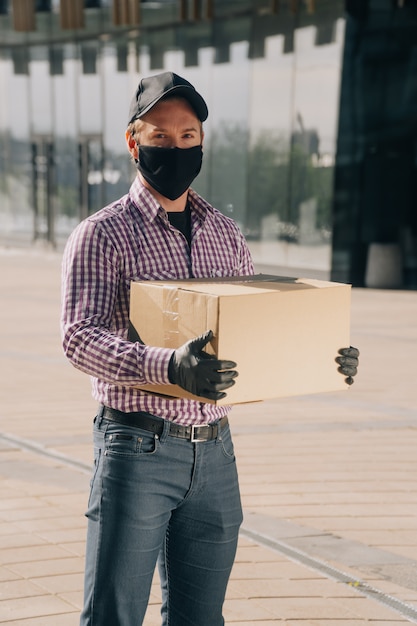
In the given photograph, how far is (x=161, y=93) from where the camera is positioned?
8.48ft

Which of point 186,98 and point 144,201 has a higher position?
point 186,98

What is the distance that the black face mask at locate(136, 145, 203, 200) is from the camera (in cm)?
269

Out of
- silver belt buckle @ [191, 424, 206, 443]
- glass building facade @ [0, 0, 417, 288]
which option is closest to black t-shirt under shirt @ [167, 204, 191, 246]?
silver belt buckle @ [191, 424, 206, 443]

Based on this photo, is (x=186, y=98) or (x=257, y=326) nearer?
(x=257, y=326)

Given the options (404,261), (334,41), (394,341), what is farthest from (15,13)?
(394,341)

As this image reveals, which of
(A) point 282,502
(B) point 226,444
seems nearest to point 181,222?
(B) point 226,444

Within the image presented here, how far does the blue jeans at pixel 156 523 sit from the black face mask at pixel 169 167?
0.66m

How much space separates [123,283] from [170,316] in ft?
0.78

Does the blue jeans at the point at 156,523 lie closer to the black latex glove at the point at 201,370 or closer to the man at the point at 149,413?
the man at the point at 149,413

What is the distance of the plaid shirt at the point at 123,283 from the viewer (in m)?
2.44

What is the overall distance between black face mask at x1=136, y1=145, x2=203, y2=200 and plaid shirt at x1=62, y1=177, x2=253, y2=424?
0.05 m

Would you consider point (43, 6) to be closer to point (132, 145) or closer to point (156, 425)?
point (132, 145)

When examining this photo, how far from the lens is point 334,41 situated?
19.2m

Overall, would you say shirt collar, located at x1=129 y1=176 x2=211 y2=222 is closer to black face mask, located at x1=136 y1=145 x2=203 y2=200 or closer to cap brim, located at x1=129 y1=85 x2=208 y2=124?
black face mask, located at x1=136 y1=145 x2=203 y2=200
